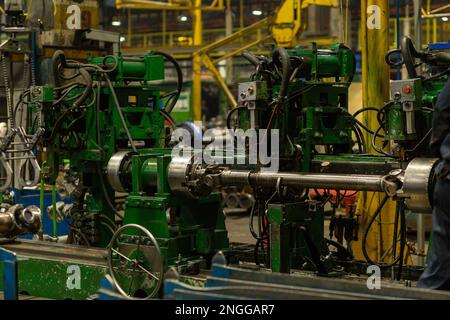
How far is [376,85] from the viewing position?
624cm

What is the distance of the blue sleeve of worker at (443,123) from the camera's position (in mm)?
3119

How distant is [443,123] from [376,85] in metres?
3.13

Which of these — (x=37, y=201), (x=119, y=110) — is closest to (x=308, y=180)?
(x=119, y=110)

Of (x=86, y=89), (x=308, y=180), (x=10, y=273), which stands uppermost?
(x=86, y=89)

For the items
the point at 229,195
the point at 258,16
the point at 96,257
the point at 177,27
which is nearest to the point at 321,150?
the point at 96,257

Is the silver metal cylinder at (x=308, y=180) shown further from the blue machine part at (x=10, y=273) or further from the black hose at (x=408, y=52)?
the blue machine part at (x=10, y=273)

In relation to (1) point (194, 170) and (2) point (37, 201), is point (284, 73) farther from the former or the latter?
(2) point (37, 201)

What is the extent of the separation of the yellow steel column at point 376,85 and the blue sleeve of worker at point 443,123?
9.88 feet

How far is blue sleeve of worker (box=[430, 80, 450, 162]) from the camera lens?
312 cm

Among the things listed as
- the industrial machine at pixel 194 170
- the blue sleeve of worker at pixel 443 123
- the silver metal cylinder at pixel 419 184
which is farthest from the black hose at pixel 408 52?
the blue sleeve of worker at pixel 443 123

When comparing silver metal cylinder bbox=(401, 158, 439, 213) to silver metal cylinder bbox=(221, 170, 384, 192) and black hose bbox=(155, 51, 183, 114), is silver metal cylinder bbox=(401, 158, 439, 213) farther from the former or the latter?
black hose bbox=(155, 51, 183, 114)

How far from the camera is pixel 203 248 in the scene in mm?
5105
